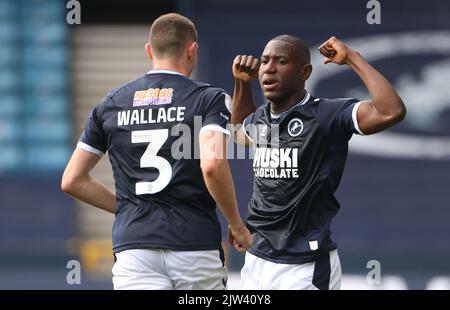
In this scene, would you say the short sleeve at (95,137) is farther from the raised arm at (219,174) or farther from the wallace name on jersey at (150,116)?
the raised arm at (219,174)

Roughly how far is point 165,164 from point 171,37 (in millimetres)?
728

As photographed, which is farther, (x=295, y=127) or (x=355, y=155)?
(x=355, y=155)

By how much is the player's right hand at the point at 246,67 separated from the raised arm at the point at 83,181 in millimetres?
1143

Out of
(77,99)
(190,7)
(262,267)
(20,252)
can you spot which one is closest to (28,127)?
(77,99)

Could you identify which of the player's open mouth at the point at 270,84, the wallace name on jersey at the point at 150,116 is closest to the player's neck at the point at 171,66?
the wallace name on jersey at the point at 150,116

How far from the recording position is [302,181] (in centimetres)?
604

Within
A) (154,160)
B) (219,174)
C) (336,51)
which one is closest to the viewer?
(219,174)

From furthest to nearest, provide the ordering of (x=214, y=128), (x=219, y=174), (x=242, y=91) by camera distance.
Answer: (x=242, y=91) → (x=214, y=128) → (x=219, y=174)

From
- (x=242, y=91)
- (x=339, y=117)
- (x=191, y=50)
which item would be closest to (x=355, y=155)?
(x=242, y=91)

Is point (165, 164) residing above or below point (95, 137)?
below

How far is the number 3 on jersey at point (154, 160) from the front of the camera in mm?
5602

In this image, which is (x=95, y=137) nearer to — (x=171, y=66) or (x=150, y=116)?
(x=150, y=116)

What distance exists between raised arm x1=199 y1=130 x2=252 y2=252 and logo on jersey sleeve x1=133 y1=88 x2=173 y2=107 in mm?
314
